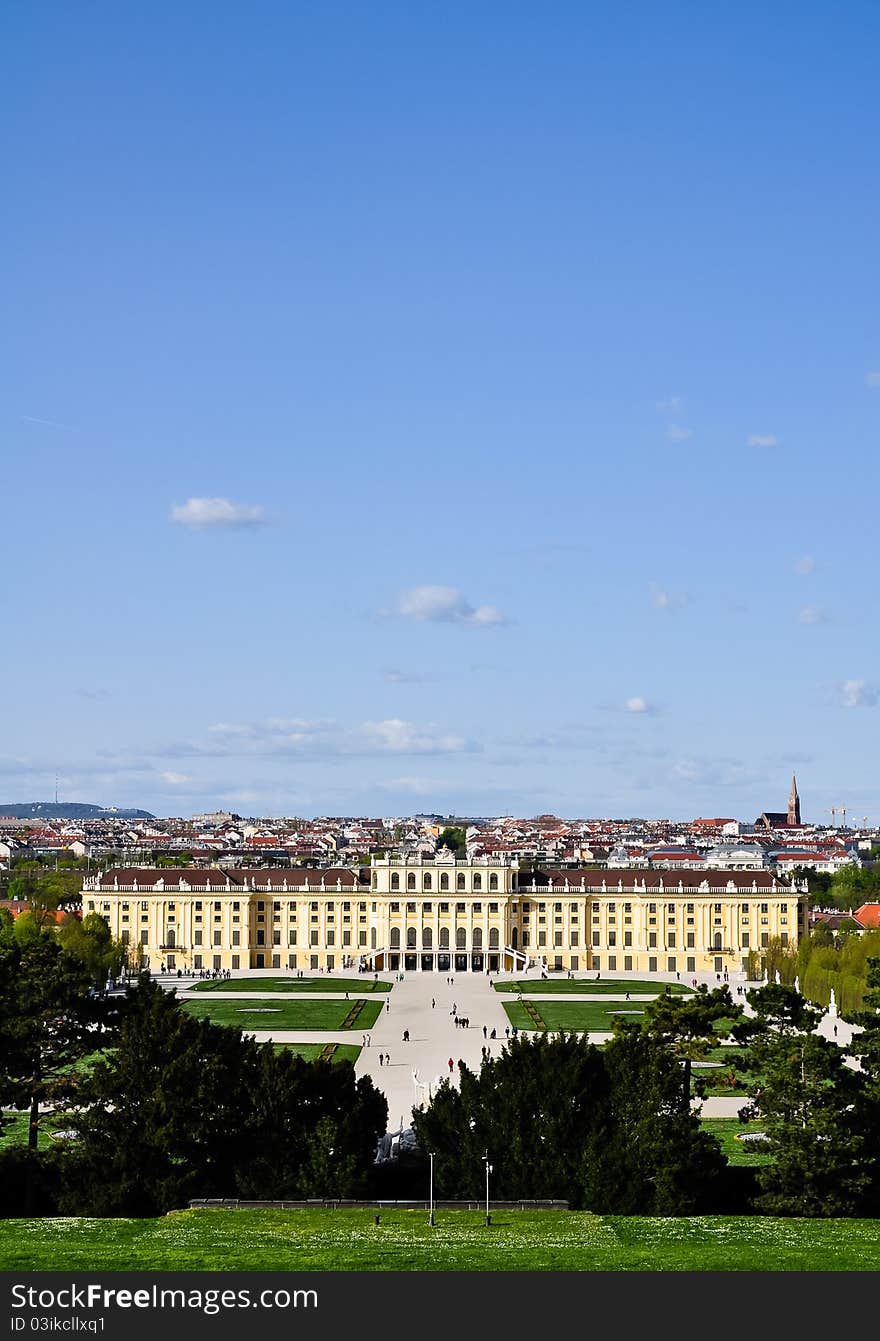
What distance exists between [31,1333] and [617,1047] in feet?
73.2

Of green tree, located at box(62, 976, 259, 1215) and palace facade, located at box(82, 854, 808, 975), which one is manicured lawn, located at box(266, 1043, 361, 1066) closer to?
green tree, located at box(62, 976, 259, 1215)

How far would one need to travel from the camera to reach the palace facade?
410ft

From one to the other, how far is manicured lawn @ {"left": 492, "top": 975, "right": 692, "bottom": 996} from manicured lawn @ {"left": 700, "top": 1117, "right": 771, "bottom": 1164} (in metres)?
45.1

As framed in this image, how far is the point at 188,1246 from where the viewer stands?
3089 centimetres

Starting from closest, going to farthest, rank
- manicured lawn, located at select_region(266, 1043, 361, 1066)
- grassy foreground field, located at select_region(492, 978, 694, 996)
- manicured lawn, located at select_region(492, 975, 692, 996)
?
1. manicured lawn, located at select_region(266, 1043, 361, 1066)
2. grassy foreground field, located at select_region(492, 978, 694, 996)
3. manicured lawn, located at select_region(492, 975, 692, 996)

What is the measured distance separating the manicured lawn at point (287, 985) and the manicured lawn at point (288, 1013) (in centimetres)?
762

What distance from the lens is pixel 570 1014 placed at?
289 ft

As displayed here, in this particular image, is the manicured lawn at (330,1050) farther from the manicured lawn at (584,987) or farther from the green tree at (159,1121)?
the manicured lawn at (584,987)

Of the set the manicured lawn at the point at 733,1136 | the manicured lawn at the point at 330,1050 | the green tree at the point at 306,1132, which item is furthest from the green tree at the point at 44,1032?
the manicured lawn at the point at 330,1050

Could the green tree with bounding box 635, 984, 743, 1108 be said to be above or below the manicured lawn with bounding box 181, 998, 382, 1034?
above

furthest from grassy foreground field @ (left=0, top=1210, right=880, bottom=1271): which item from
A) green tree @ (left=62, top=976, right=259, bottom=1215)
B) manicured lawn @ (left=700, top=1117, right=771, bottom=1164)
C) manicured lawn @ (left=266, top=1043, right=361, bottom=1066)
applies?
manicured lawn @ (left=266, top=1043, right=361, bottom=1066)

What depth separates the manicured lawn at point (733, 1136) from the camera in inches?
1860

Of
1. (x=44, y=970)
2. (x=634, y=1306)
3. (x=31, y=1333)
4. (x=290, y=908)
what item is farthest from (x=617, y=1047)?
(x=290, y=908)

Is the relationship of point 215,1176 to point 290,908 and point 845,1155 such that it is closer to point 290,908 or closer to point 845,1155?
point 845,1155
